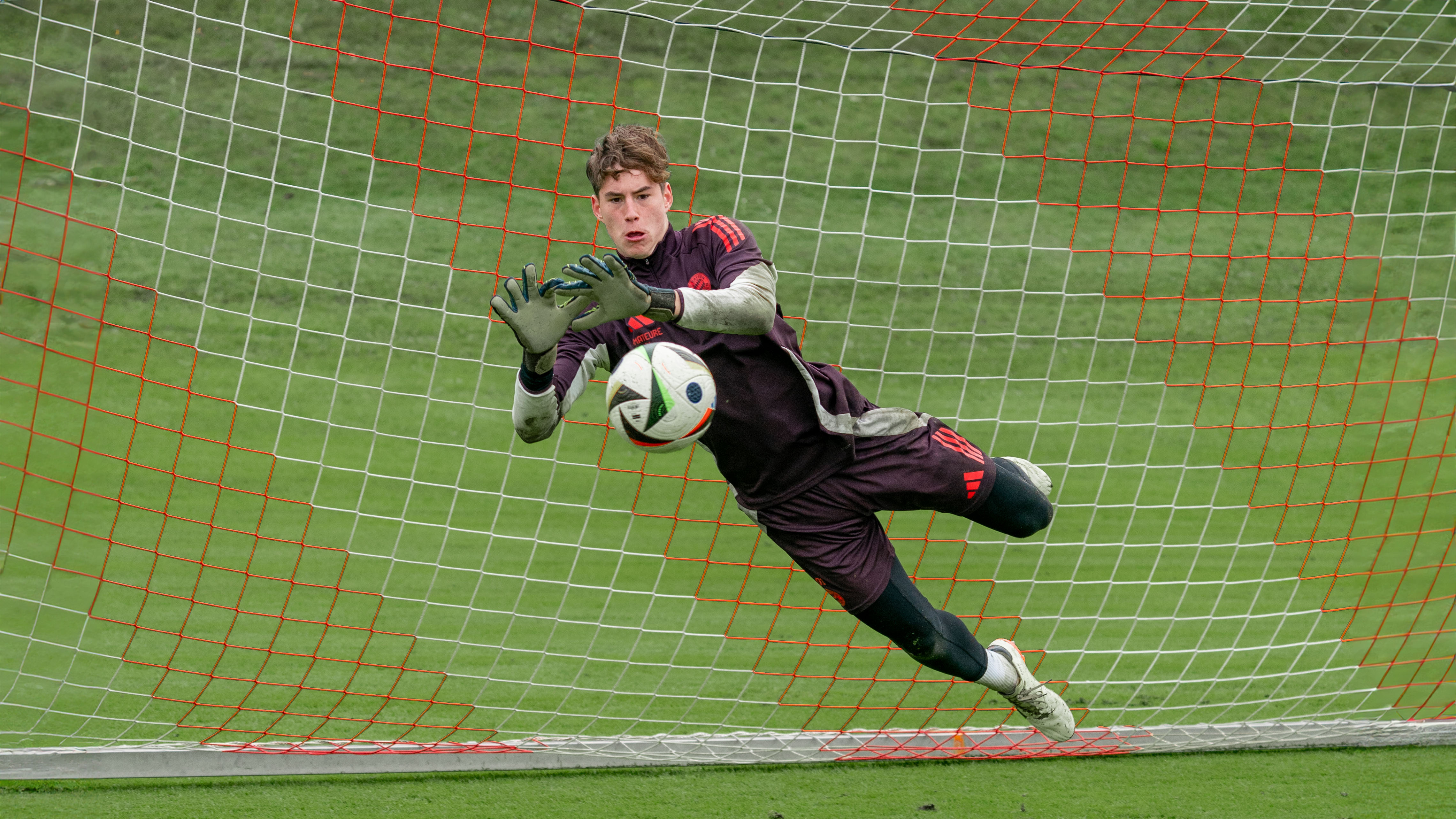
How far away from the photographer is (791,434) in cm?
358

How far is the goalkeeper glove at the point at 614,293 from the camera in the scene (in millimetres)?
2803

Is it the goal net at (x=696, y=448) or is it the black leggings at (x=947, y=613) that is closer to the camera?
the black leggings at (x=947, y=613)

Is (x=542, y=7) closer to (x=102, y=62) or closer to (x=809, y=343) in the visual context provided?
(x=102, y=62)

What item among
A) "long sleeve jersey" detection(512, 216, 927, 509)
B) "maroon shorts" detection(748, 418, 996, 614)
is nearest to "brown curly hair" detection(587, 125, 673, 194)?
"long sleeve jersey" detection(512, 216, 927, 509)

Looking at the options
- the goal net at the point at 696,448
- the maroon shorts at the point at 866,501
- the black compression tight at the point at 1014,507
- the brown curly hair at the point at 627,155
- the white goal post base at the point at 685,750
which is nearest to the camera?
the brown curly hair at the point at 627,155

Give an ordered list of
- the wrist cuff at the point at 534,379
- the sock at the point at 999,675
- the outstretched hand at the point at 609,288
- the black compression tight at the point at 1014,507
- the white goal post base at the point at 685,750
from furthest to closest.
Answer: the white goal post base at the point at 685,750 < the sock at the point at 999,675 < the black compression tight at the point at 1014,507 < the wrist cuff at the point at 534,379 < the outstretched hand at the point at 609,288

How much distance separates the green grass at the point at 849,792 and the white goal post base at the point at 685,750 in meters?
0.04

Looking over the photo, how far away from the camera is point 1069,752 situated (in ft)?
14.7

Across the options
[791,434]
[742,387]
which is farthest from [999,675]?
[742,387]

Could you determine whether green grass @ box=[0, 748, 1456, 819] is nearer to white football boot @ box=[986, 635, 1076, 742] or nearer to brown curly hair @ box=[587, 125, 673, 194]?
white football boot @ box=[986, 635, 1076, 742]

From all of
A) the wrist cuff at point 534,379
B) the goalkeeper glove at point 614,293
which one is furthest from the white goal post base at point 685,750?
the goalkeeper glove at point 614,293

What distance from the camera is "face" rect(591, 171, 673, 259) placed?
3.39m

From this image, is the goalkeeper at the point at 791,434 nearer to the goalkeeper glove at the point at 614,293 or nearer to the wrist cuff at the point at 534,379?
the wrist cuff at the point at 534,379

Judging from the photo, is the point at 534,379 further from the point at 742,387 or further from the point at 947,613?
the point at 947,613
